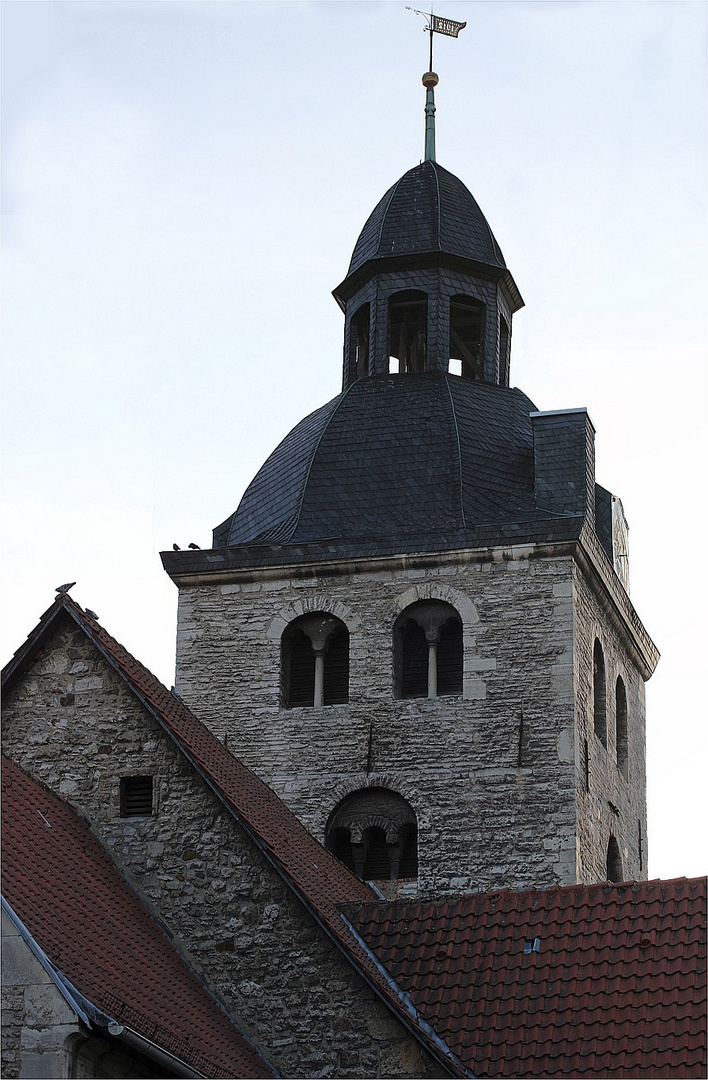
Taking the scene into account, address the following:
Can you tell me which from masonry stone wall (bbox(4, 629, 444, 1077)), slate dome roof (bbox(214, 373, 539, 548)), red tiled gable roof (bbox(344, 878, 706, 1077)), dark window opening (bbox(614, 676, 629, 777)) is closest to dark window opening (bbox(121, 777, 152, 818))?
masonry stone wall (bbox(4, 629, 444, 1077))

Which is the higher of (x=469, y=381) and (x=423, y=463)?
(x=469, y=381)

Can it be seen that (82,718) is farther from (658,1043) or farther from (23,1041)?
(658,1043)

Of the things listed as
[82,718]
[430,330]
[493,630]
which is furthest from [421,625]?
[82,718]

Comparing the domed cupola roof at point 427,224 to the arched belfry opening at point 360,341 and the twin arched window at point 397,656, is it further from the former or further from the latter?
the twin arched window at point 397,656

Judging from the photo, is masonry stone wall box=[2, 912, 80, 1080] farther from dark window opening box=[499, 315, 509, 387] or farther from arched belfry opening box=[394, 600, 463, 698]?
dark window opening box=[499, 315, 509, 387]

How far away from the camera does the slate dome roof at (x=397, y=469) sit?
70.5 feet

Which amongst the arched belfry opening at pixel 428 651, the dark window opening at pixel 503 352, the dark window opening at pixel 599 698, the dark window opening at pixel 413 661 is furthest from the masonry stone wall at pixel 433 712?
the dark window opening at pixel 503 352

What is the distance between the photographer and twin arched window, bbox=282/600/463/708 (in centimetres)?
2072

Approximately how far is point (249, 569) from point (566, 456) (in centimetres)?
351

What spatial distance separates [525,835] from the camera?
19.5m

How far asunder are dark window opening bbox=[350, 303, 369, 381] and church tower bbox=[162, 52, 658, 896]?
0.56m

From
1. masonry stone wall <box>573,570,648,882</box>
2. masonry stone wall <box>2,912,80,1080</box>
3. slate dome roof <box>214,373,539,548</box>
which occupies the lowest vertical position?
masonry stone wall <box>2,912,80,1080</box>

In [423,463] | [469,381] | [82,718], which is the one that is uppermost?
[469,381]

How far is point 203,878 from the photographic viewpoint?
14914 millimetres
